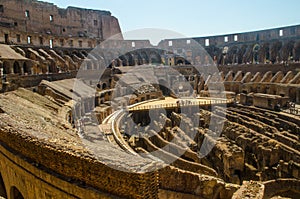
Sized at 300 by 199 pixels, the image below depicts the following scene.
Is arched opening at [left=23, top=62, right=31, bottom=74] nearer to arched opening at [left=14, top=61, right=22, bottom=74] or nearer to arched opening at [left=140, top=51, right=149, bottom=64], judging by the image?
Result: arched opening at [left=14, top=61, right=22, bottom=74]

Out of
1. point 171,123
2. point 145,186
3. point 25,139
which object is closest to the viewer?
point 145,186

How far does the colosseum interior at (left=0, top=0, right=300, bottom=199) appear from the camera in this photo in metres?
7.62

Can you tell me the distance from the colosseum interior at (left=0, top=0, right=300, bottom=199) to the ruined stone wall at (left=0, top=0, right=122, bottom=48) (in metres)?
0.17

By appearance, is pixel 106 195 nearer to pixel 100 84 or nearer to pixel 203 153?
pixel 203 153

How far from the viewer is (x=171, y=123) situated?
25.3 meters

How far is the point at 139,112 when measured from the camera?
28.4 meters

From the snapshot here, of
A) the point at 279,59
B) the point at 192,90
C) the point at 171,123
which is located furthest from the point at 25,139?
the point at 279,59

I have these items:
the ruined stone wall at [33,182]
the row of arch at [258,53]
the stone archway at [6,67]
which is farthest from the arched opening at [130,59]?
the ruined stone wall at [33,182]

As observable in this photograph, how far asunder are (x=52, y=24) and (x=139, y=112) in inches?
1002

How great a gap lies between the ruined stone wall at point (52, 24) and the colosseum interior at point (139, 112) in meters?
0.17

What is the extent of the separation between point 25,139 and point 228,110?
2341cm

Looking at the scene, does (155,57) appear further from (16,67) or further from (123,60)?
(16,67)

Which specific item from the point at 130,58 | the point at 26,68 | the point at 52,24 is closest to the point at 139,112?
the point at 26,68

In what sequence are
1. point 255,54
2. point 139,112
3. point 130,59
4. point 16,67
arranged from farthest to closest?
1. point 130,59
2. point 255,54
3. point 139,112
4. point 16,67
